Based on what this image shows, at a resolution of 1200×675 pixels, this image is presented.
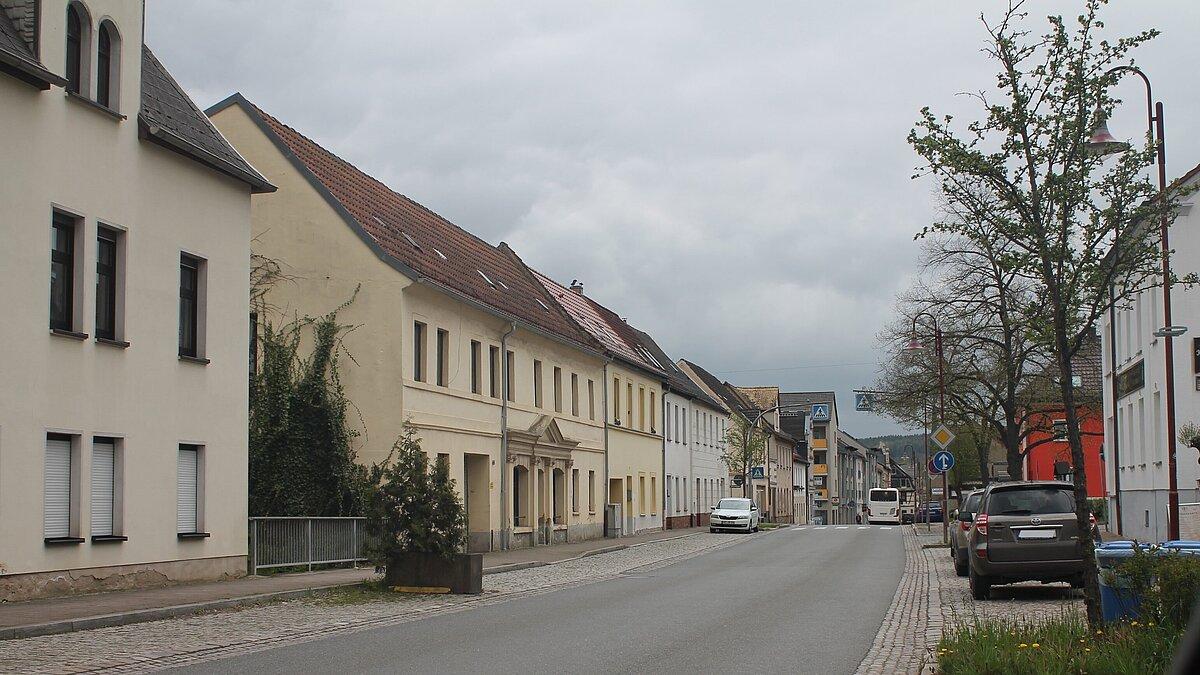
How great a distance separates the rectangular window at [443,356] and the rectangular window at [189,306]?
33.9 ft

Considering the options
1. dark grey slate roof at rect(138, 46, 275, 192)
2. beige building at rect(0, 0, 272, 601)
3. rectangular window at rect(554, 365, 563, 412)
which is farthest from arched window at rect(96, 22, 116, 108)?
rectangular window at rect(554, 365, 563, 412)

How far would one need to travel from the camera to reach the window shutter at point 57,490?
1847cm

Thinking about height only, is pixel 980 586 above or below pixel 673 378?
below

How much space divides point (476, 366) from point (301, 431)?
7.02 meters

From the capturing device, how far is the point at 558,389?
42.8m

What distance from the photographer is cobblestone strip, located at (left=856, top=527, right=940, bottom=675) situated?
11.7 meters

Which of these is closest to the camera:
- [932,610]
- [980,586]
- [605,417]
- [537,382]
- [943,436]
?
[932,610]

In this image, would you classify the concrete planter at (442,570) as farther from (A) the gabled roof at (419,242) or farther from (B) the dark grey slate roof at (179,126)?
(A) the gabled roof at (419,242)

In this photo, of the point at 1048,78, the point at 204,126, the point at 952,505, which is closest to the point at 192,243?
the point at 204,126

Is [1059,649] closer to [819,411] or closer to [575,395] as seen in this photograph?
[575,395]

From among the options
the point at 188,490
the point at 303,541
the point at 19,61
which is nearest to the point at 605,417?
the point at 303,541

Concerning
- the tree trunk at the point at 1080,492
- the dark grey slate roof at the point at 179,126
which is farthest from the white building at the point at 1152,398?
the dark grey slate roof at the point at 179,126

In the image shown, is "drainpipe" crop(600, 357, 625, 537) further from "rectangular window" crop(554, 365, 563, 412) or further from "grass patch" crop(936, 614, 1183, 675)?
"grass patch" crop(936, 614, 1183, 675)

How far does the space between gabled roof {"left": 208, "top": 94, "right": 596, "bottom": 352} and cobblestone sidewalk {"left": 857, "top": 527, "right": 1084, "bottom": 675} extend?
46.2ft
